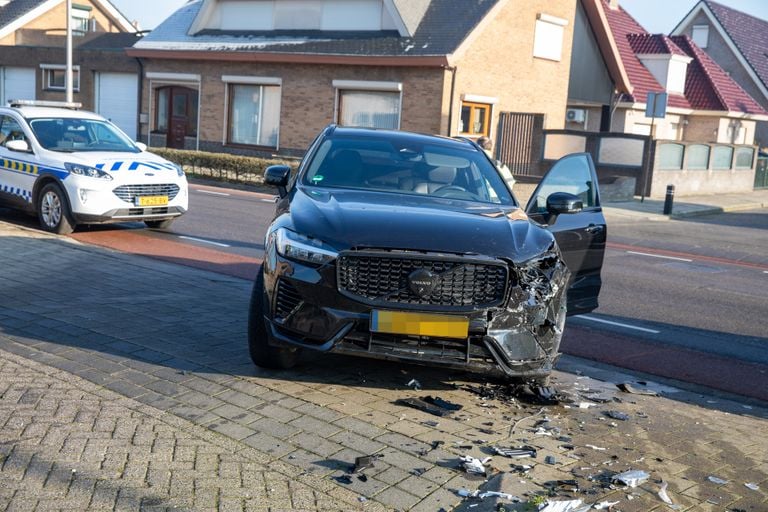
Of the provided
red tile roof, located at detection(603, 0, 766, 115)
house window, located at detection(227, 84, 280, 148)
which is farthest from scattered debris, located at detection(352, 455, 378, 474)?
red tile roof, located at detection(603, 0, 766, 115)

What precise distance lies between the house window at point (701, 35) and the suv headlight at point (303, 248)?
46.6 meters

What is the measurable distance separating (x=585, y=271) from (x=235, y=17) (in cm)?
2683

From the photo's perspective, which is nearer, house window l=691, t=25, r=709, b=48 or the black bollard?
the black bollard

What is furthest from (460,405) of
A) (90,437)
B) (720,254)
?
(720,254)

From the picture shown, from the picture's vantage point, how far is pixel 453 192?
6.92 meters

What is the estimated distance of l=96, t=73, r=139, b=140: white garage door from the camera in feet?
115

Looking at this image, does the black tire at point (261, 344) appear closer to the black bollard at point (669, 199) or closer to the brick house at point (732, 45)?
the black bollard at point (669, 199)

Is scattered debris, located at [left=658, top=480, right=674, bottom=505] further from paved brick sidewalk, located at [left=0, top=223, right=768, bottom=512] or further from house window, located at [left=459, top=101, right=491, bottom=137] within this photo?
house window, located at [left=459, top=101, right=491, bottom=137]

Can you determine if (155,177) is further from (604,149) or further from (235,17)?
(235,17)

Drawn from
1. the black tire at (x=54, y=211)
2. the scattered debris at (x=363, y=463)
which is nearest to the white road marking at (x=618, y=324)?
the scattered debris at (x=363, y=463)

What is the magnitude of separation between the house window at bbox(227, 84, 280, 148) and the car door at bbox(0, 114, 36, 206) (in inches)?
678

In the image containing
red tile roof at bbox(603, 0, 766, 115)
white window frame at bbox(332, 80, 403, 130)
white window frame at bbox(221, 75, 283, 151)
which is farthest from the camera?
red tile roof at bbox(603, 0, 766, 115)

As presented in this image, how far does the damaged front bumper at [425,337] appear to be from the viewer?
17.6ft

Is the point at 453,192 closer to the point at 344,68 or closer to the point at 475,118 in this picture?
the point at 475,118
